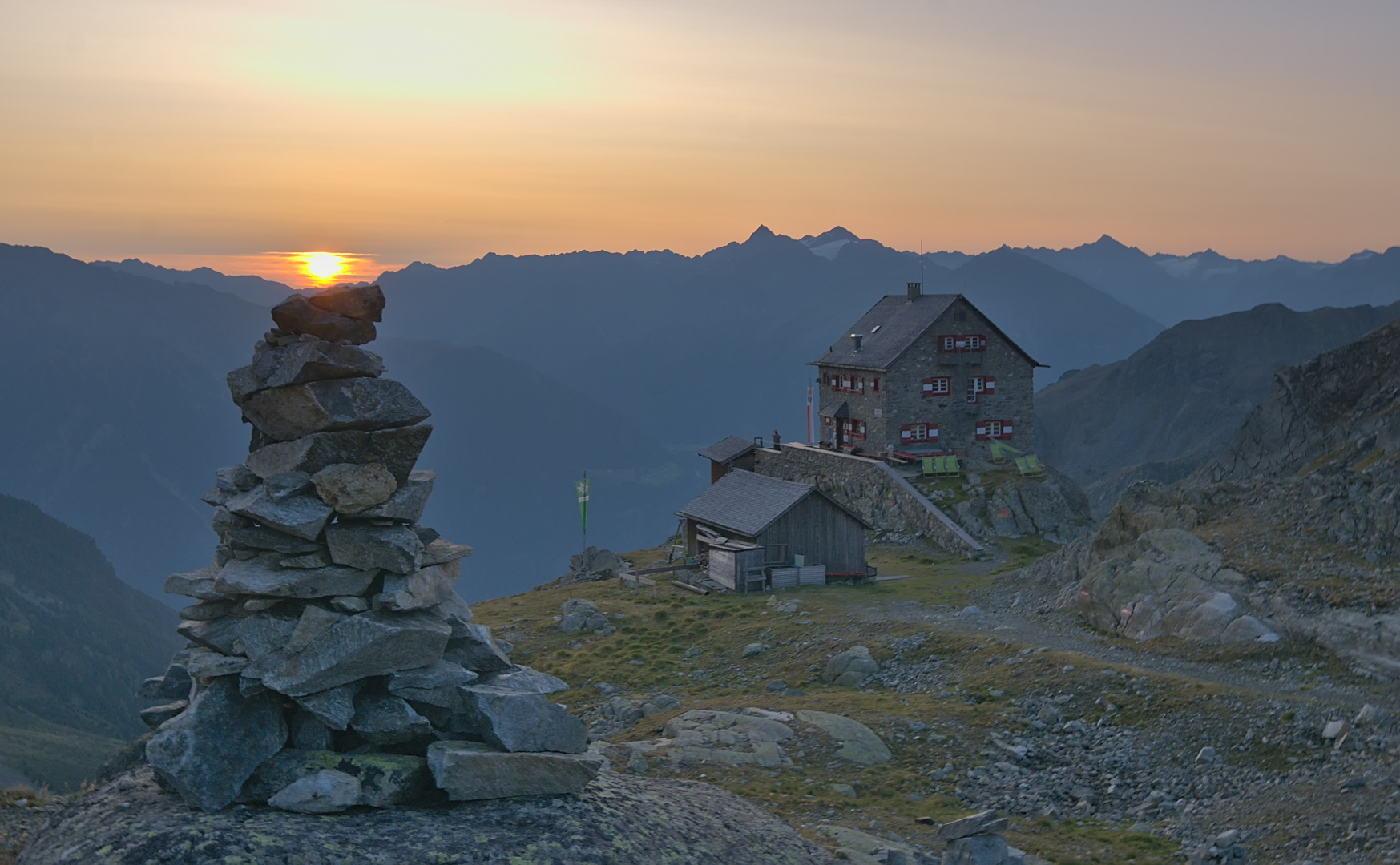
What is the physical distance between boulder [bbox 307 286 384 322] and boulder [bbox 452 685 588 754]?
20.0ft

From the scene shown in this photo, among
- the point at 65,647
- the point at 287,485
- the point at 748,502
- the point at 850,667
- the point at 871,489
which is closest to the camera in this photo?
the point at 287,485

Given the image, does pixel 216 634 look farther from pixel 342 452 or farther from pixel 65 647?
pixel 65 647

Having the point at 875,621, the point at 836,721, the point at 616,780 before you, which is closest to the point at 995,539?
the point at 875,621

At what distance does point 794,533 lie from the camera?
1957 inches

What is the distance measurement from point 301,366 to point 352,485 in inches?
77.1

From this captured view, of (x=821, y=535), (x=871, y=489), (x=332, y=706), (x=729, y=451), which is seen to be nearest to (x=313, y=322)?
(x=332, y=706)

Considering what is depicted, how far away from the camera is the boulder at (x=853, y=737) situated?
24.1 m

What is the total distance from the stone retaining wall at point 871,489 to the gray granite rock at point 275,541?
4504cm

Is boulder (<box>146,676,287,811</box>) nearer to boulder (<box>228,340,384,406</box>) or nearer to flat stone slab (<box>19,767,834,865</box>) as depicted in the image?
flat stone slab (<box>19,767,834,865</box>)

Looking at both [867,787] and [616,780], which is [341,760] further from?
[867,787]

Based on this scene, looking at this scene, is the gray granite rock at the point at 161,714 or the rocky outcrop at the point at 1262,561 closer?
the gray granite rock at the point at 161,714

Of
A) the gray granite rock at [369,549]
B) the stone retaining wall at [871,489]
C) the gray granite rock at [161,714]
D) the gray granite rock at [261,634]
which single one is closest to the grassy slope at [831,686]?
the stone retaining wall at [871,489]

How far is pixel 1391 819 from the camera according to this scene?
19.0 m

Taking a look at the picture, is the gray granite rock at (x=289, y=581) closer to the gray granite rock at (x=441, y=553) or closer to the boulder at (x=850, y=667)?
the gray granite rock at (x=441, y=553)
